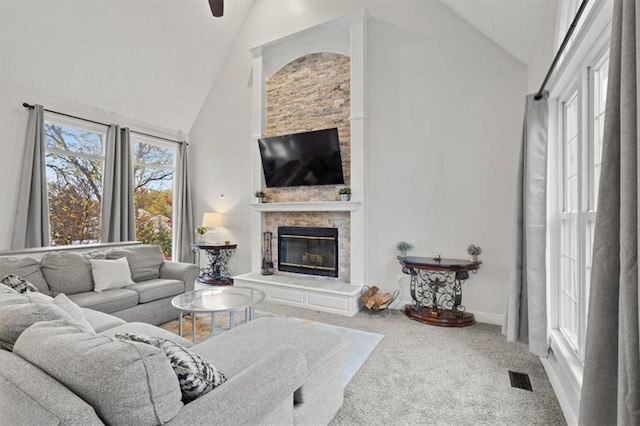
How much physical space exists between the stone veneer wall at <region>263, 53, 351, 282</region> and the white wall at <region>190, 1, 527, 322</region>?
400 mm

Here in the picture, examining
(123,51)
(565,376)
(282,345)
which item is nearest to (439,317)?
(565,376)

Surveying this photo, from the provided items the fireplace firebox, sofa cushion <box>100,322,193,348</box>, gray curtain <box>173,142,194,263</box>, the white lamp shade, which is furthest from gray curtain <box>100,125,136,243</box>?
sofa cushion <box>100,322,193,348</box>

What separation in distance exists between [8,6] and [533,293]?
238 inches

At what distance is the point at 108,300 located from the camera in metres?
3.06

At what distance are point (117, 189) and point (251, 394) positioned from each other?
16.3ft

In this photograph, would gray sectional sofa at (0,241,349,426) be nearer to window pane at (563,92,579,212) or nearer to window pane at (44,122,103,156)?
window pane at (563,92,579,212)

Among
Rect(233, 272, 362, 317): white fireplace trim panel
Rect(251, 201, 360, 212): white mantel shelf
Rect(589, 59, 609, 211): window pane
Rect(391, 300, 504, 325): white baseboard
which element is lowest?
Rect(391, 300, 504, 325): white baseboard

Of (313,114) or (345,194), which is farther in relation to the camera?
(313,114)

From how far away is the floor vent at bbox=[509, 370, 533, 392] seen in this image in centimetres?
230

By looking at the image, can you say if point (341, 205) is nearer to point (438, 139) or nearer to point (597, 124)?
point (438, 139)

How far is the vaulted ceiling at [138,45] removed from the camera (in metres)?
3.38

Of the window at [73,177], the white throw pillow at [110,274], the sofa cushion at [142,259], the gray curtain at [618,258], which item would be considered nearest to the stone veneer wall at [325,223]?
the sofa cushion at [142,259]

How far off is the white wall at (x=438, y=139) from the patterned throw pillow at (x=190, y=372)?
3226mm

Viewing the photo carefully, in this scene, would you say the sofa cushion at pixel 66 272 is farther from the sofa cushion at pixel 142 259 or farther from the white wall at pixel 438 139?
the white wall at pixel 438 139
